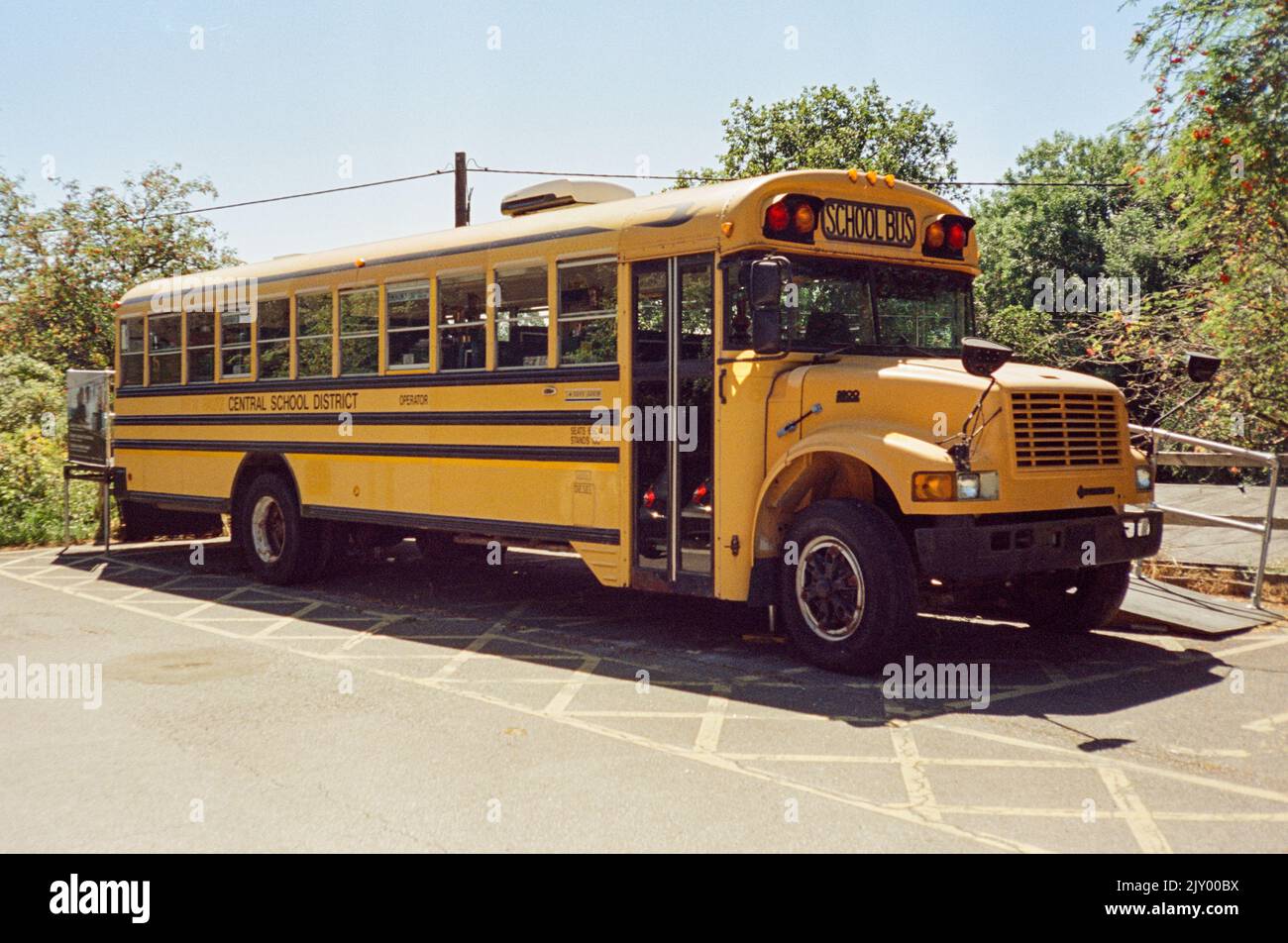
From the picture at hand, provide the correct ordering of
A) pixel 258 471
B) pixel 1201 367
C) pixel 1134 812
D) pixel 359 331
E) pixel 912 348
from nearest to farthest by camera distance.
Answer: pixel 1134 812
pixel 1201 367
pixel 912 348
pixel 359 331
pixel 258 471

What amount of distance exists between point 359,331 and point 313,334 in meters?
0.68

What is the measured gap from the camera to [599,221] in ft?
25.6

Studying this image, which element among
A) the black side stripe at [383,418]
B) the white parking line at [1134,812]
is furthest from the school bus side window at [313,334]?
the white parking line at [1134,812]

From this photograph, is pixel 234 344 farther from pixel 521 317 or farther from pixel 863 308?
pixel 863 308

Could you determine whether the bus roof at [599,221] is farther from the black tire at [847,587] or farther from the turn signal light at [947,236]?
the black tire at [847,587]

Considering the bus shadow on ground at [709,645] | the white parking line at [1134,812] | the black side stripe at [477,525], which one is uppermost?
the black side stripe at [477,525]

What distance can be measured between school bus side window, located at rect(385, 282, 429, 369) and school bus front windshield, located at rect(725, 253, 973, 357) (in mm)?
3064

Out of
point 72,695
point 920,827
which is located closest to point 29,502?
point 72,695

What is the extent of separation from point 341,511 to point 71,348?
19.1 meters

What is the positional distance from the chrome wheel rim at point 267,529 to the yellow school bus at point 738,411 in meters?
0.95

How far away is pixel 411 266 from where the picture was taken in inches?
364

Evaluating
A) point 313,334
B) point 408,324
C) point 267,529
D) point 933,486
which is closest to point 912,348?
point 933,486

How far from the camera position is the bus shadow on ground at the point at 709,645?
616 cm

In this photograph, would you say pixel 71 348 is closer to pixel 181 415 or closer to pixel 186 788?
pixel 181 415
